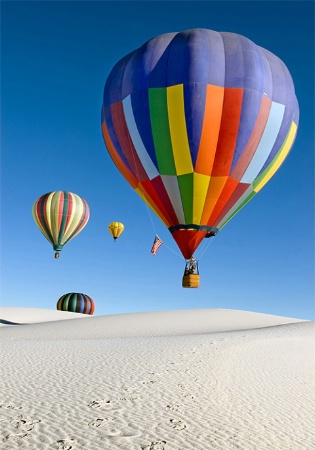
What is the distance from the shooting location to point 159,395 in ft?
31.5

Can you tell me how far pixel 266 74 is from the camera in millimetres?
17750

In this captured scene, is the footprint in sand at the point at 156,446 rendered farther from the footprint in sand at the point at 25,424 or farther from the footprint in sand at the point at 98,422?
the footprint in sand at the point at 25,424

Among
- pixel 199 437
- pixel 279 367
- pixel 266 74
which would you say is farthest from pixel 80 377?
A: pixel 266 74

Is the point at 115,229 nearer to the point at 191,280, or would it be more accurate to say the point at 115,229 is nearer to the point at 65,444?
the point at 191,280

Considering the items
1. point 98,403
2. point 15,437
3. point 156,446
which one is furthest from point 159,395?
point 15,437

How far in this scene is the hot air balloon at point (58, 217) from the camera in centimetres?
3306

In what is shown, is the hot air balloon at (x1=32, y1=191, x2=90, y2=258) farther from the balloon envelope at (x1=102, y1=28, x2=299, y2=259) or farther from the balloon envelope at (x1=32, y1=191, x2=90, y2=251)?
the balloon envelope at (x1=102, y1=28, x2=299, y2=259)

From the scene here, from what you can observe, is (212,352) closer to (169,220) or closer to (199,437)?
(169,220)

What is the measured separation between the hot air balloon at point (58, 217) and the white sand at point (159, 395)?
16.2 meters

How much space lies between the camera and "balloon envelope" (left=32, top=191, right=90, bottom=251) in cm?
3306

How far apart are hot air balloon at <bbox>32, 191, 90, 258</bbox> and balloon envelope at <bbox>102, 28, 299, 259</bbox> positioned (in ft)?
50.6

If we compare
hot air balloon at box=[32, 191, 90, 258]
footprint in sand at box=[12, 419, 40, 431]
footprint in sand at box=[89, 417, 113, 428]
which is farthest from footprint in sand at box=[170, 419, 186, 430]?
hot air balloon at box=[32, 191, 90, 258]

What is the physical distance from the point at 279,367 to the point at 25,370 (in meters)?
7.46

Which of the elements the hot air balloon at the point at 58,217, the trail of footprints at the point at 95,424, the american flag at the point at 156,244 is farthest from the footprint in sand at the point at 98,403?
the hot air balloon at the point at 58,217
